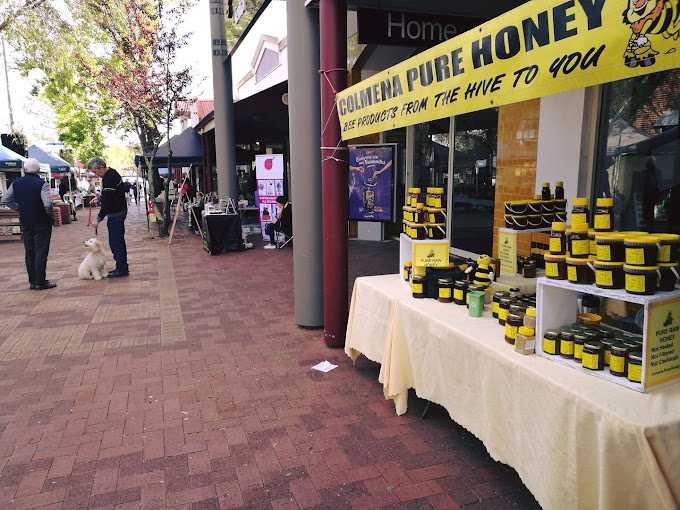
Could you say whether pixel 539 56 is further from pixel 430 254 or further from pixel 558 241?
pixel 430 254

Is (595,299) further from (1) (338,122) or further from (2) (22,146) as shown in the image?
(2) (22,146)

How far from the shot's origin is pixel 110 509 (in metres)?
2.69

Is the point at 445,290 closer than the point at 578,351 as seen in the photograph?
No

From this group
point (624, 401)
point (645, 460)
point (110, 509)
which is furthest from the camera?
point (110, 509)

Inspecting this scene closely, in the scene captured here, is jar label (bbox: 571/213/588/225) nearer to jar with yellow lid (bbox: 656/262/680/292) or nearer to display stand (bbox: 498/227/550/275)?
jar with yellow lid (bbox: 656/262/680/292)

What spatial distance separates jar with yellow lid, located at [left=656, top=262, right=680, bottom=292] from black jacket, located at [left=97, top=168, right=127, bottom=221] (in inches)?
315

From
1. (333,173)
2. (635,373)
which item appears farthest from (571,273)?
(333,173)

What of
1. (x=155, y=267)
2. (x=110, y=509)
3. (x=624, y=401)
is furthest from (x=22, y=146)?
(x=624, y=401)

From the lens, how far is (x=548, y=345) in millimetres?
2527

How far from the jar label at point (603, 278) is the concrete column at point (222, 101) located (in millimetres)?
10542

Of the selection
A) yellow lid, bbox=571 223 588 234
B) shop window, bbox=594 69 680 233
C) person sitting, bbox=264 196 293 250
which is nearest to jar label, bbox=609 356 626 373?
yellow lid, bbox=571 223 588 234

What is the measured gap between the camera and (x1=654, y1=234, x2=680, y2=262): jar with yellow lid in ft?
7.13

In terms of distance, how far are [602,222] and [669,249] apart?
12.9 inches

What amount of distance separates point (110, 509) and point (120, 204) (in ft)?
21.8
